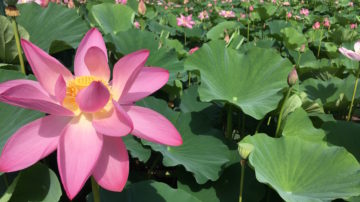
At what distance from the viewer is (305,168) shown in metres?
0.91

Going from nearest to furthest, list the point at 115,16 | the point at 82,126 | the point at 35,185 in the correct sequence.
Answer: the point at 82,126 < the point at 35,185 < the point at 115,16

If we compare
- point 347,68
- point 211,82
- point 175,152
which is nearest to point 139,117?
point 175,152

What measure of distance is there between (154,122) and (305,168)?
0.56 metres

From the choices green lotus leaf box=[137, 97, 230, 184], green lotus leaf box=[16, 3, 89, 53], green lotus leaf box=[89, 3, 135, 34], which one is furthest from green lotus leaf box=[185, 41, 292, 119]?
green lotus leaf box=[89, 3, 135, 34]

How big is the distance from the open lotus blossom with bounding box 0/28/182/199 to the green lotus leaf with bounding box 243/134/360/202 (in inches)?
16.3

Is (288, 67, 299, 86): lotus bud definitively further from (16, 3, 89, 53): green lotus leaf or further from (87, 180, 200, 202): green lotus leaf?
(16, 3, 89, 53): green lotus leaf

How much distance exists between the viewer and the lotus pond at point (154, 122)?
478 mm

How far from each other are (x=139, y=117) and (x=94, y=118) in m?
0.07

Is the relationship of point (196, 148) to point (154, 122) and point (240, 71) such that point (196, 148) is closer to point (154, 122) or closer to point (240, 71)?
point (240, 71)

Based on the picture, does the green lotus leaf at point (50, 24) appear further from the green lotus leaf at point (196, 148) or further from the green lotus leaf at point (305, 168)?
the green lotus leaf at point (305, 168)

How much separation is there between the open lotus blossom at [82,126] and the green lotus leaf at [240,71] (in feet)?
2.16

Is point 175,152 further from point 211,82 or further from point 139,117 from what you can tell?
point 139,117

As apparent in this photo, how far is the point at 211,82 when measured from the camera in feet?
4.03

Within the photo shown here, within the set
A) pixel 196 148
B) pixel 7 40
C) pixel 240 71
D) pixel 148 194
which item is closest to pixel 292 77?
pixel 240 71
